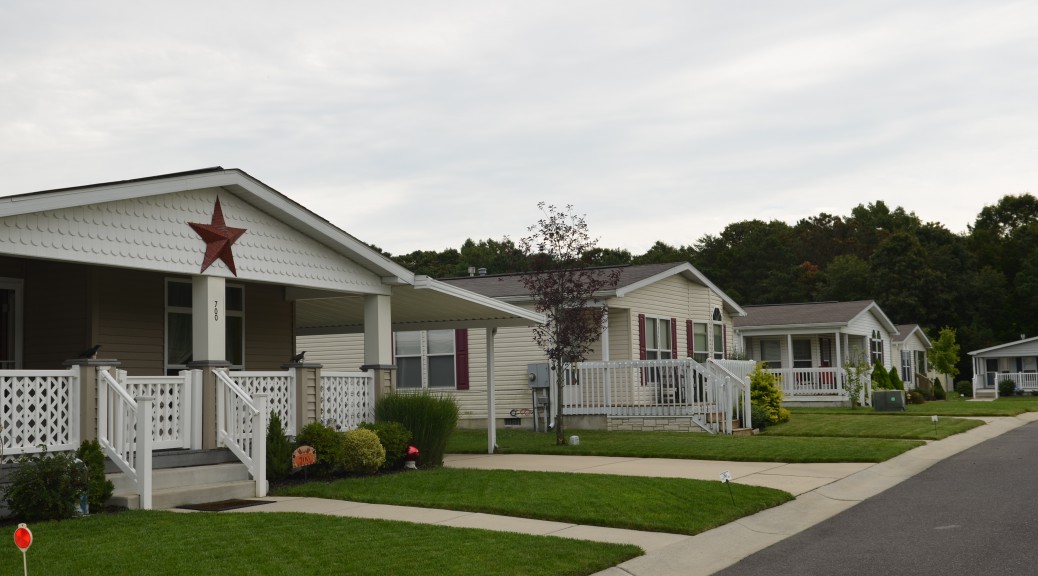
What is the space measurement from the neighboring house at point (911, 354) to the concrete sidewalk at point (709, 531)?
2806 cm

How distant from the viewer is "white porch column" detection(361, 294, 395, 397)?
1548 centimetres

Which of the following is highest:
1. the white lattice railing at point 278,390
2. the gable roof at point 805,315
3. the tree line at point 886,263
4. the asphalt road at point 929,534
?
the tree line at point 886,263

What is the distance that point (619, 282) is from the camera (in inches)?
952

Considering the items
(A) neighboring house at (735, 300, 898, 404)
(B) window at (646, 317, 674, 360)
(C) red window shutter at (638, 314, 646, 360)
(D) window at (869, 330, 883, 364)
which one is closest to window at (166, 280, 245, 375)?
(C) red window shutter at (638, 314, 646, 360)

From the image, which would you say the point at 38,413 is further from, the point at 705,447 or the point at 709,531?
the point at 705,447

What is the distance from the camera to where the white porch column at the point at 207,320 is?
12.6m

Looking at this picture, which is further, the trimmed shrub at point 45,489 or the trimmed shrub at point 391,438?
the trimmed shrub at point 391,438

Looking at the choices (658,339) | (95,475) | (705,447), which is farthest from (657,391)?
(95,475)

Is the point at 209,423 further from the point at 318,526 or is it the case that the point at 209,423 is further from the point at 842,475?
the point at 842,475

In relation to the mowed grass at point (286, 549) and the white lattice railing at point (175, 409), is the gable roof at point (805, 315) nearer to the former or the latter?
the white lattice railing at point (175, 409)

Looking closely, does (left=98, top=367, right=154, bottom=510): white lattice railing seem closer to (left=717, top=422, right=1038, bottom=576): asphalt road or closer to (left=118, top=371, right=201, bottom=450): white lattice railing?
(left=118, top=371, right=201, bottom=450): white lattice railing

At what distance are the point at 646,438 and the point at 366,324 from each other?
6.46m

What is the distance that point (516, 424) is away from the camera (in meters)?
24.1

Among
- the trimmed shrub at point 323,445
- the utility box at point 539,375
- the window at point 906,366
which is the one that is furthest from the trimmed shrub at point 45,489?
the window at point 906,366
